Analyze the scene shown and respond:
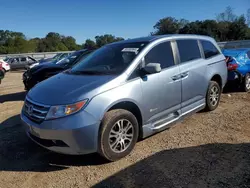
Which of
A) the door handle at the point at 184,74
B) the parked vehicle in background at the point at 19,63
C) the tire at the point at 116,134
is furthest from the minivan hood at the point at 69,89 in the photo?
the parked vehicle in background at the point at 19,63

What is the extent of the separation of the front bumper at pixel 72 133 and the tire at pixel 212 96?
3044 millimetres

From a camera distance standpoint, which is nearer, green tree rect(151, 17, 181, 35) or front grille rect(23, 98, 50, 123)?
front grille rect(23, 98, 50, 123)

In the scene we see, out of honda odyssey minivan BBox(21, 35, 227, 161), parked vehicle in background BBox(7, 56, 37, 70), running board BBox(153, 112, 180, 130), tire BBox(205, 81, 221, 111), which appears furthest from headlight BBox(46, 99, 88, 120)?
parked vehicle in background BBox(7, 56, 37, 70)

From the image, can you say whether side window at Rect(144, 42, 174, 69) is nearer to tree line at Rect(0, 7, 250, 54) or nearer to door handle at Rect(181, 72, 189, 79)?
door handle at Rect(181, 72, 189, 79)

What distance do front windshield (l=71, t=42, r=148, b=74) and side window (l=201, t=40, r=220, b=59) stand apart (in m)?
1.81

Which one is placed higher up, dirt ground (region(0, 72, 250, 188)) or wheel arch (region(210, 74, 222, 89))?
wheel arch (region(210, 74, 222, 89))

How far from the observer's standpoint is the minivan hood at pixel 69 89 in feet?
11.7

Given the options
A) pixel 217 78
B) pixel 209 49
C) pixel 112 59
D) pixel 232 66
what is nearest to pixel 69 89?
pixel 112 59

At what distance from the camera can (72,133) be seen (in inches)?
Answer: 134

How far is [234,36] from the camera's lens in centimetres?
5244

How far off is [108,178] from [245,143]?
7.46 feet

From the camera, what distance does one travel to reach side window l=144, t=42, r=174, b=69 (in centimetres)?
A: 444

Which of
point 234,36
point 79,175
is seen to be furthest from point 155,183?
point 234,36

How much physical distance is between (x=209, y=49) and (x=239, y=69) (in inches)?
96.2
